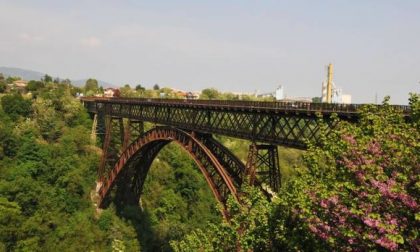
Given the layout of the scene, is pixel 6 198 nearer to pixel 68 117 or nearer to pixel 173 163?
pixel 68 117

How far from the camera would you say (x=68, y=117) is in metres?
71.0

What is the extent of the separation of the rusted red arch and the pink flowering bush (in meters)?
14.0

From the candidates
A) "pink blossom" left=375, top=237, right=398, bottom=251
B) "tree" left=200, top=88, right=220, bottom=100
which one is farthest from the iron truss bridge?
"tree" left=200, top=88, right=220, bottom=100

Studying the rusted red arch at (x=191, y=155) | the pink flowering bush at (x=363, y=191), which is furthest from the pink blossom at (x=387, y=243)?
the rusted red arch at (x=191, y=155)

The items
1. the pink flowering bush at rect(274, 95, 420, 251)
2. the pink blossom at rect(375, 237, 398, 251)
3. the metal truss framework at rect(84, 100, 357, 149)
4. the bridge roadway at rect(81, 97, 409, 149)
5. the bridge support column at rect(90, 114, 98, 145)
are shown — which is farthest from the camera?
the bridge support column at rect(90, 114, 98, 145)

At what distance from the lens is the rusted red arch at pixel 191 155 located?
32406mm

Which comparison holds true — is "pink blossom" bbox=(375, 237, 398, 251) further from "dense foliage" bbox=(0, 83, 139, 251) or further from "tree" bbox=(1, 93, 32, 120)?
"tree" bbox=(1, 93, 32, 120)

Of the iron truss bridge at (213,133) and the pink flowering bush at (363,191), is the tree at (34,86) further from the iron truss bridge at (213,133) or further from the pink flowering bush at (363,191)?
the pink flowering bush at (363,191)

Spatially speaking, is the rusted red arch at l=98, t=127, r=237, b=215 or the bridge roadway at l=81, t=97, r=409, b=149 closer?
the bridge roadway at l=81, t=97, r=409, b=149

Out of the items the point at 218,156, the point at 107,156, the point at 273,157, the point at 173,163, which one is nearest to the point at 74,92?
the point at 173,163

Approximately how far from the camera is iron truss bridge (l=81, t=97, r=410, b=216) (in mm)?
25922

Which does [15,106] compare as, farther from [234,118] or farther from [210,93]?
[210,93]

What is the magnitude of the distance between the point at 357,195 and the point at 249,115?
60.6 ft

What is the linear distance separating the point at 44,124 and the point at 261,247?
58542 millimetres
